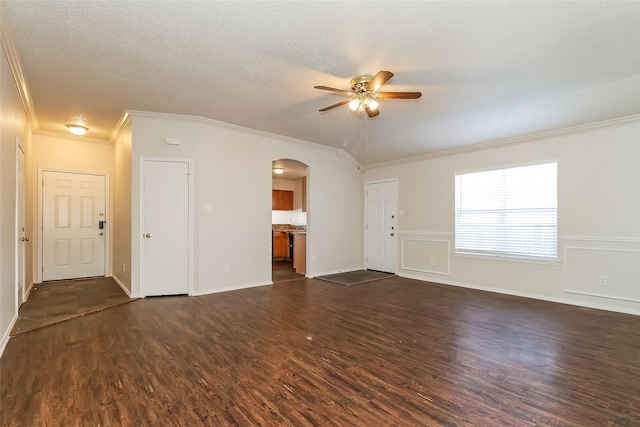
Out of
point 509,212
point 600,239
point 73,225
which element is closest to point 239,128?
point 73,225

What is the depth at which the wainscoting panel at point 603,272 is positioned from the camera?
390 cm

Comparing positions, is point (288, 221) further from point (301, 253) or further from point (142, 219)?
point (142, 219)

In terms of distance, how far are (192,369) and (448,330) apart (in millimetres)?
2571

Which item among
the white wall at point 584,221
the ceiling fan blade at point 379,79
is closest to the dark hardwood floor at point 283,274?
the white wall at point 584,221

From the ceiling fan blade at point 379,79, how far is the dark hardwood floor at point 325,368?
2493 millimetres

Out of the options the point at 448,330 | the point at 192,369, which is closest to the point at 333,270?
the point at 448,330

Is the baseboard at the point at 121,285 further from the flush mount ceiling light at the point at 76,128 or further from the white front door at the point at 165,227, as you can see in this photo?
the flush mount ceiling light at the point at 76,128

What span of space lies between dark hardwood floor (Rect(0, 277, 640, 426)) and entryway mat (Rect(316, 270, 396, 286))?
1.70 meters

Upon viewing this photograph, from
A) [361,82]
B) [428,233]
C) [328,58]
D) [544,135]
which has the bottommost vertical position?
[428,233]

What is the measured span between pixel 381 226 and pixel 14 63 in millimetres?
6115

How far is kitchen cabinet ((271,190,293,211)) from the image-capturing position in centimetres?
923

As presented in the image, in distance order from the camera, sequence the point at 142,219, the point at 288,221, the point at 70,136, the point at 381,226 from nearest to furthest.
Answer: the point at 142,219
the point at 70,136
the point at 381,226
the point at 288,221

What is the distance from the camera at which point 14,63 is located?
2908 millimetres

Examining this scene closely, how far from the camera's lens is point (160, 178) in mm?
4547
